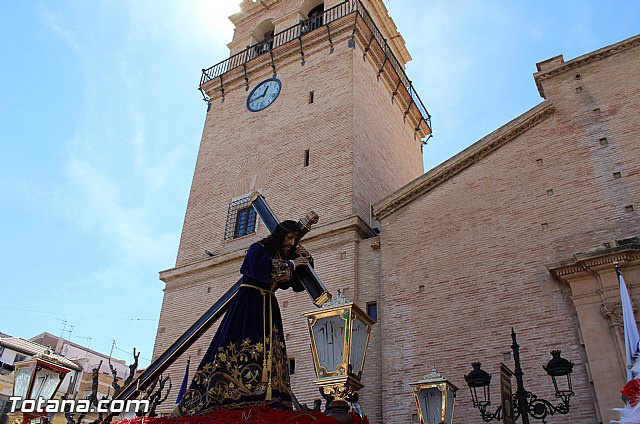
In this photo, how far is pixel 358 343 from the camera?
13.9 feet

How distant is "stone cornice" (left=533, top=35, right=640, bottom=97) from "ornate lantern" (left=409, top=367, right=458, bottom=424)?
8.72 metres

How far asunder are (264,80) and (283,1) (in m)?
4.57

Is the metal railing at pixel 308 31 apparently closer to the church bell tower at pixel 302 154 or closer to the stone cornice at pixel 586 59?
the church bell tower at pixel 302 154

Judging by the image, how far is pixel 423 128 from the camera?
22.1m

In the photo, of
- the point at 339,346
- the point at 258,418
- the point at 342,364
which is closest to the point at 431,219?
the point at 339,346

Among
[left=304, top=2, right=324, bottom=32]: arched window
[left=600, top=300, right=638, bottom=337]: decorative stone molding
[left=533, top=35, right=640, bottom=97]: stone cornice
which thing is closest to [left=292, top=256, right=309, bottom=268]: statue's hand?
[left=600, top=300, right=638, bottom=337]: decorative stone molding

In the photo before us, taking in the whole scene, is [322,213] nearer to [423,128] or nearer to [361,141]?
[361,141]

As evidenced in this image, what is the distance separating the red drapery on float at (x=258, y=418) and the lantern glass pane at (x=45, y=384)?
4178mm

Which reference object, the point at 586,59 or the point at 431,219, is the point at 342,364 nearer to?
the point at 431,219

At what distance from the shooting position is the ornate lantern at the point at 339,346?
3.93 metres

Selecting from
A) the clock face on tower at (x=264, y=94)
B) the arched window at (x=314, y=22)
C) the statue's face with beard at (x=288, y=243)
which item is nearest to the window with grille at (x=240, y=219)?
the clock face on tower at (x=264, y=94)

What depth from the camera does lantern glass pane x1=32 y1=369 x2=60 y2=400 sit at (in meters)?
7.46

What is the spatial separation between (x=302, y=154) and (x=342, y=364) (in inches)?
498

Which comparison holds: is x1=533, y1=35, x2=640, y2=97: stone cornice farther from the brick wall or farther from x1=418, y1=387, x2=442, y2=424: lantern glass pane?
x1=418, y1=387, x2=442, y2=424: lantern glass pane
